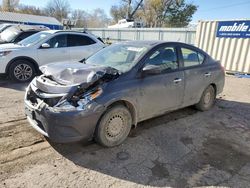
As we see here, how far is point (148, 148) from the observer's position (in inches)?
148

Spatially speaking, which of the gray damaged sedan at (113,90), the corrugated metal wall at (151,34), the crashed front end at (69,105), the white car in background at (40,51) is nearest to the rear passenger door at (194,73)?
the gray damaged sedan at (113,90)

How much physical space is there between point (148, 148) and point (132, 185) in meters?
0.94

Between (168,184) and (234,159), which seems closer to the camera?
(168,184)

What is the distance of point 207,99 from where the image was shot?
562 centimetres

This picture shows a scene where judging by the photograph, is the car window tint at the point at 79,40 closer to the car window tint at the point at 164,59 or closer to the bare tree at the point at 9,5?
the car window tint at the point at 164,59

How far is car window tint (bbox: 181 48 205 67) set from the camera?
4.82 metres

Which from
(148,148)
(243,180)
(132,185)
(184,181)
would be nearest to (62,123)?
(132,185)

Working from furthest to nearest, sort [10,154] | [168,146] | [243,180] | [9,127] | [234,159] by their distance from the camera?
[9,127], [168,146], [234,159], [10,154], [243,180]

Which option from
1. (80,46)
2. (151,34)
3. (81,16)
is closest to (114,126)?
(80,46)

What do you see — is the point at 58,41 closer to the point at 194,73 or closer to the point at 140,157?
the point at 194,73

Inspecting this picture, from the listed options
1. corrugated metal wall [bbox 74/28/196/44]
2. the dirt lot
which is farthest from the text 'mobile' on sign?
the dirt lot

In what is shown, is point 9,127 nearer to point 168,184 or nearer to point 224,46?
point 168,184

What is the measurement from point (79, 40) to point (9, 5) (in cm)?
6228

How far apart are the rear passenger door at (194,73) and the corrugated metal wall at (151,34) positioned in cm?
1079
